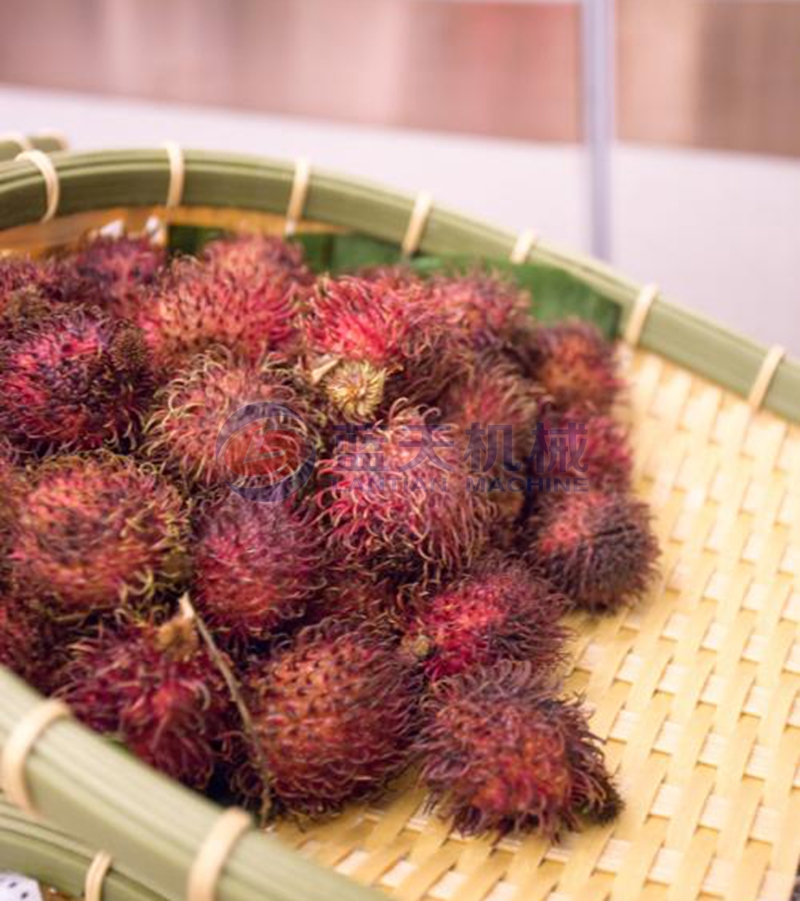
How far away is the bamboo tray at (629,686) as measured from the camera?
0.69m

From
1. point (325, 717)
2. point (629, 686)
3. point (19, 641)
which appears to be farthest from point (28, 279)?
point (629, 686)

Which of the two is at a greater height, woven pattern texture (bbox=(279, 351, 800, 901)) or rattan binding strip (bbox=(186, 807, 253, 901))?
woven pattern texture (bbox=(279, 351, 800, 901))

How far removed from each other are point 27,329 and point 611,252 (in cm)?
161

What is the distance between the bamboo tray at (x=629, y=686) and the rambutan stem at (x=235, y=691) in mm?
52

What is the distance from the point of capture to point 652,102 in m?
2.20

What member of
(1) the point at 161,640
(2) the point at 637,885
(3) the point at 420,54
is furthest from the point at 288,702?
(3) the point at 420,54

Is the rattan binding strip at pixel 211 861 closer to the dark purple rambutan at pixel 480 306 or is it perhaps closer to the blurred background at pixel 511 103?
the dark purple rambutan at pixel 480 306

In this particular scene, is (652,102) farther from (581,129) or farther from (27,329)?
(27,329)

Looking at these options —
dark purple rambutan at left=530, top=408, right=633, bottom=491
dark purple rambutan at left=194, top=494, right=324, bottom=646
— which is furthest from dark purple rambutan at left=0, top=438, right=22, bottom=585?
dark purple rambutan at left=530, top=408, right=633, bottom=491

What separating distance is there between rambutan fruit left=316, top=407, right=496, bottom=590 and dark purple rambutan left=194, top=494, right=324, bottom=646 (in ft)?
0.20

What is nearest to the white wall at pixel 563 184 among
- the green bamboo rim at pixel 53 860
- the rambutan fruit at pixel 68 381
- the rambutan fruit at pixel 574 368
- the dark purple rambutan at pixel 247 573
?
the rambutan fruit at pixel 574 368

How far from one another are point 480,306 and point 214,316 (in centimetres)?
26

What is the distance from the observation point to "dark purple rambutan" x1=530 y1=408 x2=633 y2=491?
114 cm

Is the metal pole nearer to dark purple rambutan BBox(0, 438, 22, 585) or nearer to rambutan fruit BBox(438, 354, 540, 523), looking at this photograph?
rambutan fruit BBox(438, 354, 540, 523)
